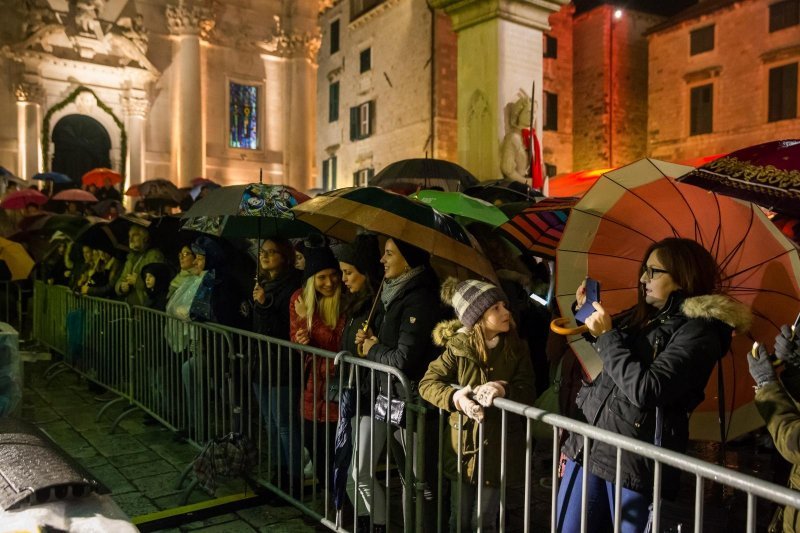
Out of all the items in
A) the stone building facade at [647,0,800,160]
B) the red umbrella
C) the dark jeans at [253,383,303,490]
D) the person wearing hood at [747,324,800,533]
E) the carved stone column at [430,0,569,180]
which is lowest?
the dark jeans at [253,383,303,490]

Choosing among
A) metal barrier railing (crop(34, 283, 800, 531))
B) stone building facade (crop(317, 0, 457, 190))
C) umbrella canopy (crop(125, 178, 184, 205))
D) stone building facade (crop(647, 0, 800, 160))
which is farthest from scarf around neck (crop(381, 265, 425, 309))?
stone building facade (crop(647, 0, 800, 160))

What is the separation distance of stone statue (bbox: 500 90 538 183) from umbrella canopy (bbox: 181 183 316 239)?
188 inches

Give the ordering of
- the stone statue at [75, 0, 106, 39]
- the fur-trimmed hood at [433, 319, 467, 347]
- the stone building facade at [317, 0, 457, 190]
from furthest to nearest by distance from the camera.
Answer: the stone building facade at [317, 0, 457, 190], the stone statue at [75, 0, 106, 39], the fur-trimmed hood at [433, 319, 467, 347]

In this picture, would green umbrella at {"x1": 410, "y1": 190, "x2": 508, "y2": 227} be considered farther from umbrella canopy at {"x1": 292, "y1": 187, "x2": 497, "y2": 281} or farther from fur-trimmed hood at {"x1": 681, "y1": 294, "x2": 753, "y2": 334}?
fur-trimmed hood at {"x1": 681, "y1": 294, "x2": 753, "y2": 334}

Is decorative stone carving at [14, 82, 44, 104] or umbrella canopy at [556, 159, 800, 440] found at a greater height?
decorative stone carving at [14, 82, 44, 104]

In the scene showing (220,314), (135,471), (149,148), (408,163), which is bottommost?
(135,471)

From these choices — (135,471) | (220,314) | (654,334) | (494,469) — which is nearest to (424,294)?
(494,469)

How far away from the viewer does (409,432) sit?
11.7 ft

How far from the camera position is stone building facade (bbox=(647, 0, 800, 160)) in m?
24.5

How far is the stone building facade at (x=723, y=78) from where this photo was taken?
24453mm

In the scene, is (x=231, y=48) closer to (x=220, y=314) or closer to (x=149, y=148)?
(x=149, y=148)

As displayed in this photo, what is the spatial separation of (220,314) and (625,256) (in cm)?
349

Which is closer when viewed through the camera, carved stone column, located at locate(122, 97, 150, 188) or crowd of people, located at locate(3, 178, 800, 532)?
crowd of people, located at locate(3, 178, 800, 532)

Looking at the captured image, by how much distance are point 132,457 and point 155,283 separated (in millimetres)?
2024
